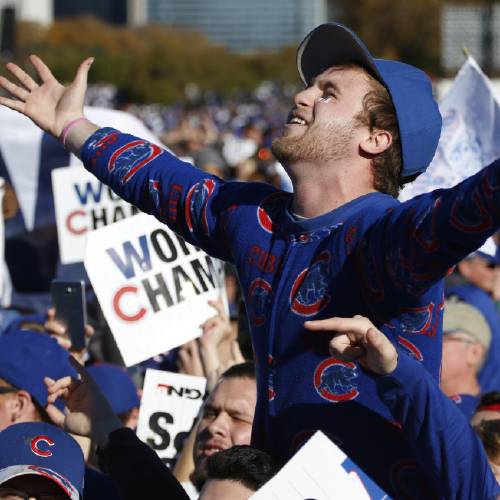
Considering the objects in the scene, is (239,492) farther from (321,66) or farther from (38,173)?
(38,173)

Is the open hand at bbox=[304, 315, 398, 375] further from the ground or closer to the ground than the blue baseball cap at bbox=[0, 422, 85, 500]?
further from the ground

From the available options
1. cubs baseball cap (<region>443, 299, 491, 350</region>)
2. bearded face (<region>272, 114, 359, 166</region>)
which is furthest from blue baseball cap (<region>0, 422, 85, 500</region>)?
cubs baseball cap (<region>443, 299, 491, 350</region>)

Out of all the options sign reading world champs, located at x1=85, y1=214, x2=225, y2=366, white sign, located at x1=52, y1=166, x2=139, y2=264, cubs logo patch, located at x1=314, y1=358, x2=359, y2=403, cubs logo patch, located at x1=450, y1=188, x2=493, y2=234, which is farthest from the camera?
white sign, located at x1=52, y1=166, x2=139, y2=264

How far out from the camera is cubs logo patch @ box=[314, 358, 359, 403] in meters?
2.67

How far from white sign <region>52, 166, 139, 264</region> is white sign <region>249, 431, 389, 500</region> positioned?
3763 millimetres

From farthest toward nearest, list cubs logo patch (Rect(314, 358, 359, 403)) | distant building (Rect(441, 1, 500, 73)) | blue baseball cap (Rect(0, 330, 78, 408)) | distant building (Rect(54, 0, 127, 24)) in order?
1. distant building (Rect(54, 0, 127, 24))
2. distant building (Rect(441, 1, 500, 73))
3. blue baseball cap (Rect(0, 330, 78, 408))
4. cubs logo patch (Rect(314, 358, 359, 403))

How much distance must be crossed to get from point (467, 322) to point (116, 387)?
177 cm

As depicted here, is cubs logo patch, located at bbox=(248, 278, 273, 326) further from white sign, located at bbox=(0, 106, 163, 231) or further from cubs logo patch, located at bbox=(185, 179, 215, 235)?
white sign, located at bbox=(0, 106, 163, 231)

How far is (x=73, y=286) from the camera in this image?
16.3 feet

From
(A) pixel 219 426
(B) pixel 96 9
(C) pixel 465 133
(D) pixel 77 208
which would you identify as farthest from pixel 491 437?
(B) pixel 96 9

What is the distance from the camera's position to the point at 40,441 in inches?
125

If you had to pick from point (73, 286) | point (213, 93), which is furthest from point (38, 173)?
point (213, 93)

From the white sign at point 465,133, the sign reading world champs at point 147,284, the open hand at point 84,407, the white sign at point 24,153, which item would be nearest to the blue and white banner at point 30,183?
the white sign at point 24,153

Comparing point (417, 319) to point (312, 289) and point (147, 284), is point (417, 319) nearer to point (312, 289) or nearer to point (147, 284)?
point (312, 289)
